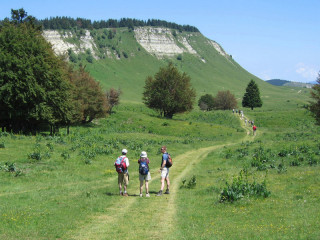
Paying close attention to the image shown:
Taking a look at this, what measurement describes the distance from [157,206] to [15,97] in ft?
104

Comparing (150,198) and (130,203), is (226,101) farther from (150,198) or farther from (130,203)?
(130,203)

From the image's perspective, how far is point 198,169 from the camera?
28.8 m

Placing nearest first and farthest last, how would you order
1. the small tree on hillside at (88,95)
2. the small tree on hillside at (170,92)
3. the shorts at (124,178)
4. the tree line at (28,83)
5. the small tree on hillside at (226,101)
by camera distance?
1. the shorts at (124,178)
2. the tree line at (28,83)
3. the small tree on hillside at (88,95)
4. the small tree on hillside at (170,92)
5. the small tree on hillside at (226,101)

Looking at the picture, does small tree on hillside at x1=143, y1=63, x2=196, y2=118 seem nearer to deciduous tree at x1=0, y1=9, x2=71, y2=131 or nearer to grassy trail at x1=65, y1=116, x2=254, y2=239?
deciduous tree at x1=0, y1=9, x2=71, y2=131

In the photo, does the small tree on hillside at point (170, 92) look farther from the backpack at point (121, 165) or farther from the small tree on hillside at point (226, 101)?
the backpack at point (121, 165)

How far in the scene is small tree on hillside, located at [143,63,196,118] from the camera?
269ft

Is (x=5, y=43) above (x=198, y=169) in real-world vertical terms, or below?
above

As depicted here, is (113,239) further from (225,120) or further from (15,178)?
(225,120)

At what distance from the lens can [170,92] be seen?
3265 inches

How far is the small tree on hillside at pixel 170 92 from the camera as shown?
81.9m

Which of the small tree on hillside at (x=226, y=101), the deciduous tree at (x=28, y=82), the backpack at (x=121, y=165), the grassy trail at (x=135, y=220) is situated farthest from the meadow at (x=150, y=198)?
the small tree on hillside at (x=226, y=101)

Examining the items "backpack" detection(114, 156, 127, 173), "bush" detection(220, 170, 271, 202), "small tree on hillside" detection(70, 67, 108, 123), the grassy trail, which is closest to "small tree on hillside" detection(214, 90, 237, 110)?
"small tree on hillside" detection(70, 67, 108, 123)

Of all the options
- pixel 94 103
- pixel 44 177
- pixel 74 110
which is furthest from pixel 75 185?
pixel 94 103

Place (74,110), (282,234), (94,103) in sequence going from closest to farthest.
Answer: (282,234), (74,110), (94,103)
